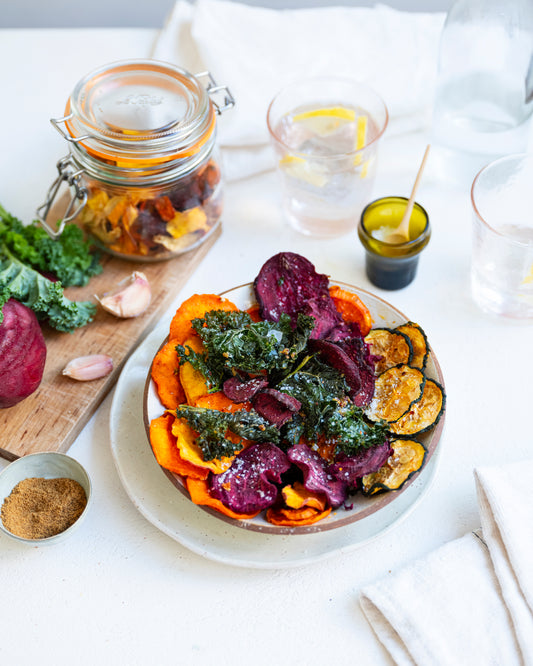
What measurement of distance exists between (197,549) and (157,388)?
254 mm

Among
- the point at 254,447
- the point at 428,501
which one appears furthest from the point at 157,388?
the point at 428,501

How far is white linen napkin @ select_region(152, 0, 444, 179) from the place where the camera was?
1512mm

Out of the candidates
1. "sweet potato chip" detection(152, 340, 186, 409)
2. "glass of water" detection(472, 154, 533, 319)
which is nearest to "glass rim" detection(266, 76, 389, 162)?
"glass of water" detection(472, 154, 533, 319)

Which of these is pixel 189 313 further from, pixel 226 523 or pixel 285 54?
pixel 285 54

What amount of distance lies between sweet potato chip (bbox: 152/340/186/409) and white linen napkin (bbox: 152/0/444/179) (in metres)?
0.60

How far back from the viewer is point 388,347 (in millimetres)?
1135

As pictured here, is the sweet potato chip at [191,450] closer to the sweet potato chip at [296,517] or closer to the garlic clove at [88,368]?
the sweet potato chip at [296,517]

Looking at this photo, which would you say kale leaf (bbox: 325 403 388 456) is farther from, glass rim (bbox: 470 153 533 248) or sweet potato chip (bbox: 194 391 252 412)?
glass rim (bbox: 470 153 533 248)

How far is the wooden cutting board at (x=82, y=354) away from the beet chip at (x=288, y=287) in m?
0.27

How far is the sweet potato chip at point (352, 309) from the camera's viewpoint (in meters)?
1.15

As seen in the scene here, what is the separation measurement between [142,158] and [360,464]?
0.64 metres

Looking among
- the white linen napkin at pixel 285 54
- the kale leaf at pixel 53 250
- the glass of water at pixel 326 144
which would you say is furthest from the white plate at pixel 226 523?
the white linen napkin at pixel 285 54

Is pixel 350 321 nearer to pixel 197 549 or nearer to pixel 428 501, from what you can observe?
pixel 428 501

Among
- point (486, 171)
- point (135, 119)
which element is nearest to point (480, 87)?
point (486, 171)
